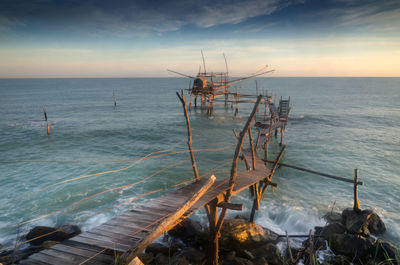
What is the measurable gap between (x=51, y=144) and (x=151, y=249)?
66.5 feet

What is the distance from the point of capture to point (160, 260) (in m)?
7.90

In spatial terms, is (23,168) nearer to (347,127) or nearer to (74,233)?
(74,233)

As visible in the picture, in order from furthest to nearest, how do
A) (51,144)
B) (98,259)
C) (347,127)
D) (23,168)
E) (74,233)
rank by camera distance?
(347,127)
(51,144)
(23,168)
(74,233)
(98,259)

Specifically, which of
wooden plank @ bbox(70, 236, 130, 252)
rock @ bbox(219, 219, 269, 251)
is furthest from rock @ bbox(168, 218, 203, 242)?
wooden plank @ bbox(70, 236, 130, 252)

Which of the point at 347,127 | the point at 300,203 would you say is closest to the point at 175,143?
the point at 300,203

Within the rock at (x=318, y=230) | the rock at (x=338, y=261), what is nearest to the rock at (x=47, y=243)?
the rock at (x=338, y=261)

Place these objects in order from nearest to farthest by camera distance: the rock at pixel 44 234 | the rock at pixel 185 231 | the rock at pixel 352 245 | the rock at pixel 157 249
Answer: the rock at pixel 352 245
the rock at pixel 157 249
the rock at pixel 44 234
the rock at pixel 185 231

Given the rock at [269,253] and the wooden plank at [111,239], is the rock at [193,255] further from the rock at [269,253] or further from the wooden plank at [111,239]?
the wooden plank at [111,239]

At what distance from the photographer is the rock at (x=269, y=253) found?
26.4ft

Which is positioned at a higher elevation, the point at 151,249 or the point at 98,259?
the point at 98,259

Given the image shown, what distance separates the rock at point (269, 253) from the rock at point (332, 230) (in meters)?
2.48

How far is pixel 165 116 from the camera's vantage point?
39562 millimetres

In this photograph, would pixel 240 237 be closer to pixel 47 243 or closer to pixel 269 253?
pixel 269 253

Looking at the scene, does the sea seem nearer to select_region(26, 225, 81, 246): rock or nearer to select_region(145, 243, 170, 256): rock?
select_region(26, 225, 81, 246): rock
